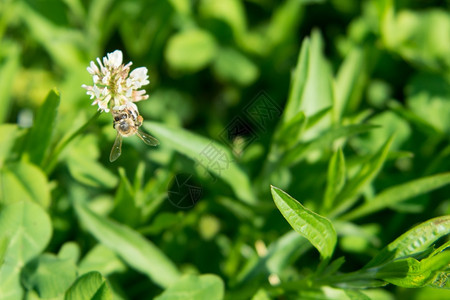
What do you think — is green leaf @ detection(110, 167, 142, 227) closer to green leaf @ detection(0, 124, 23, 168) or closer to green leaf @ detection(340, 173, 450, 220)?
green leaf @ detection(0, 124, 23, 168)

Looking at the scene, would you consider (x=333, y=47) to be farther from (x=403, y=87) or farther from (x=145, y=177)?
(x=145, y=177)

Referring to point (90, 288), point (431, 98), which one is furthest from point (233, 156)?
point (431, 98)

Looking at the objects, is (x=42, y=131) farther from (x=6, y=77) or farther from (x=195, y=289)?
(x=195, y=289)

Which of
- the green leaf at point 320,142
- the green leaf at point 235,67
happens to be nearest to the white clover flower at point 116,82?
the green leaf at point 320,142

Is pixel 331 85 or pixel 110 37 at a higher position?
pixel 110 37

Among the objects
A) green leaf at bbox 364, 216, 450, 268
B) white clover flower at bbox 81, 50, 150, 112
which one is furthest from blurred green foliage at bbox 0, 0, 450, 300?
white clover flower at bbox 81, 50, 150, 112

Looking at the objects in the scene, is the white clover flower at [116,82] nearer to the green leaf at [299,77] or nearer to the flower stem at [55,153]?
the flower stem at [55,153]

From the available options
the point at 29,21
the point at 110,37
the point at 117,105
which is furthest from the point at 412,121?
the point at 29,21
